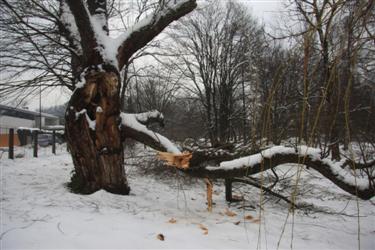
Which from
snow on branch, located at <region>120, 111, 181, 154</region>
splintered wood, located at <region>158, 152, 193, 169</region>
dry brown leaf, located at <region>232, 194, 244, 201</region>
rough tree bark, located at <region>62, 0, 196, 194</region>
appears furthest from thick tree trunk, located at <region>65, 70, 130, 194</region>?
dry brown leaf, located at <region>232, 194, 244, 201</region>

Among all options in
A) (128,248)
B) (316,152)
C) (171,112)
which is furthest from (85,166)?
(171,112)

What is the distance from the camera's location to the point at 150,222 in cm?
336

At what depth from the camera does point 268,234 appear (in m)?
3.37

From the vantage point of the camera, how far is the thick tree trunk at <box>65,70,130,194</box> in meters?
4.50

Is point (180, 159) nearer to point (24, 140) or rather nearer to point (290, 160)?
point (290, 160)

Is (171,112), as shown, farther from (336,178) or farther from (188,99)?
(336,178)

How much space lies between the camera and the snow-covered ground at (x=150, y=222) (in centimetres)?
262

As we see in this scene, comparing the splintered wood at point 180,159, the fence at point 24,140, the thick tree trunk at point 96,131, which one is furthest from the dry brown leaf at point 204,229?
the fence at point 24,140

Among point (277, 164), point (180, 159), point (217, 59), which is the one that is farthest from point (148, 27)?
point (217, 59)

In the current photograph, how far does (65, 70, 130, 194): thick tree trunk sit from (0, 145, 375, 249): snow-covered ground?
347 mm

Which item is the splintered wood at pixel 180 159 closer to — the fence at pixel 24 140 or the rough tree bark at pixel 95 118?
the rough tree bark at pixel 95 118

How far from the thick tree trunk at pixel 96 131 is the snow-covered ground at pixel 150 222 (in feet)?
1.14

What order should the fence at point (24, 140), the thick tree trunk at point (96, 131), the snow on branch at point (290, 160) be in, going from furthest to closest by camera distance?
the fence at point (24, 140) < the thick tree trunk at point (96, 131) < the snow on branch at point (290, 160)

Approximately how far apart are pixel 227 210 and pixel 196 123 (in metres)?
14.1
